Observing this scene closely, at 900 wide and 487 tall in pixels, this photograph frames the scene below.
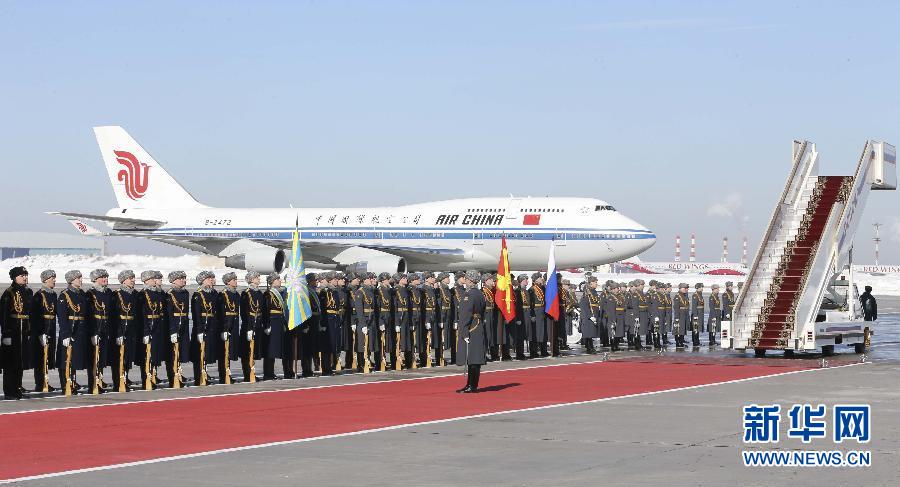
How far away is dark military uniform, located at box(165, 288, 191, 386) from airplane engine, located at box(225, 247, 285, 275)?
22047 mm

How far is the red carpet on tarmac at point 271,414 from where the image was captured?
11062 millimetres

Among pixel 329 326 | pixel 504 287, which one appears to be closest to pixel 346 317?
pixel 329 326

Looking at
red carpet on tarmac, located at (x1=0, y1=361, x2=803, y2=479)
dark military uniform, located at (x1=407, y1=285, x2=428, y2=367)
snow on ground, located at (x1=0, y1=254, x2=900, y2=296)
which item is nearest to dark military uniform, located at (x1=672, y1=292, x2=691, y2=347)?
red carpet on tarmac, located at (x1=0, y1=361, x2=803, y2=479)

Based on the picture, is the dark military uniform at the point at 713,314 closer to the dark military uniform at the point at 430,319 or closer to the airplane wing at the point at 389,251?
the dark military uniform at the point at 430,319

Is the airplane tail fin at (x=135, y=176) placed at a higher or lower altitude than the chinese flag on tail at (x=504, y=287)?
higher

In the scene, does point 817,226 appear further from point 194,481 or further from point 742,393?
point 194,481

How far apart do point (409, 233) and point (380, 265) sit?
2.92m

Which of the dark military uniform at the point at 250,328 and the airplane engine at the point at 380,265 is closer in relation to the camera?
the dark military uniform at the point at 250,328

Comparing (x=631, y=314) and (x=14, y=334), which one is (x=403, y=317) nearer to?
(x=14, y=334)

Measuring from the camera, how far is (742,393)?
53.9 ft

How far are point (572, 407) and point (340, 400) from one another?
304 centimetres

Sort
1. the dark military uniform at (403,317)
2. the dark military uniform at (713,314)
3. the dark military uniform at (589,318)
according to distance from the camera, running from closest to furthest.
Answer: the dark military uniform at (403,317) < the dark military uniform at (589,318) < the dark military uniform at (713,314)

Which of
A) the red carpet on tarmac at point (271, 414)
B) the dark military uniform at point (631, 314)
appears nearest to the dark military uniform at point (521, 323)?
the dark military uniform at point (631, 314)

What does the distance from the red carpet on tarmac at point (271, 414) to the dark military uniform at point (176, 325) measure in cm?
175
